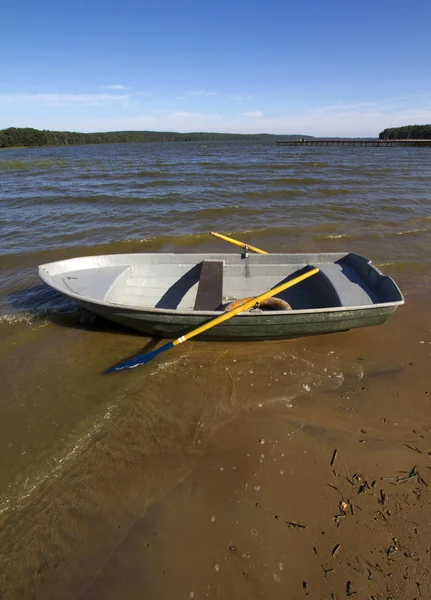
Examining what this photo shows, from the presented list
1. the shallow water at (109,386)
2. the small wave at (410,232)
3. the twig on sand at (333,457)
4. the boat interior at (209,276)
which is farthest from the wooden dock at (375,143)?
the twig on sand at (333,457)

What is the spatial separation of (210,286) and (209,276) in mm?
374

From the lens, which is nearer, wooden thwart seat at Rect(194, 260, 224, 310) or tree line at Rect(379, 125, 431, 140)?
wooden thwart seat at Rect(194, 260, 224, 310)

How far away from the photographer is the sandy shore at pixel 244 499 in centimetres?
339

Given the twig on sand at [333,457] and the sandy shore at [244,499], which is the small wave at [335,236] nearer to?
the sandy shore at [244,499]

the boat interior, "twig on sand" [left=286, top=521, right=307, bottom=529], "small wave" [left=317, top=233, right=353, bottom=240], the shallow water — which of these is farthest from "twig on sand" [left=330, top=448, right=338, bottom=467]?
"small wave" [left=317, top=233, right=353, bottom=240]

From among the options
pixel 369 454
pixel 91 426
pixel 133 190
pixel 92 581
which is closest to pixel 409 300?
pixel 369 454

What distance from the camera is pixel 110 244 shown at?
12.7 metres

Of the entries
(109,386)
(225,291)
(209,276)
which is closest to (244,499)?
(109,386)

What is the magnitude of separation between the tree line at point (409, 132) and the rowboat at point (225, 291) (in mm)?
94189

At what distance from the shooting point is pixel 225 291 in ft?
26.5

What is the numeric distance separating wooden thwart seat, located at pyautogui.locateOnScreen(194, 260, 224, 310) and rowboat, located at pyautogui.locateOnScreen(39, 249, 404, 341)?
0.8 inches

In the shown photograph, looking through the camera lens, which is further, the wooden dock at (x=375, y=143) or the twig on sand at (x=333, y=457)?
the wooden dock at (x=375, y=143)

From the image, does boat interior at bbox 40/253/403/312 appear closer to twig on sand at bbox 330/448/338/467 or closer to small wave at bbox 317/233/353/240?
twig on sand at bbox 330/448/338/467

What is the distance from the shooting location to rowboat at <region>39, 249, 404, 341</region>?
6066 millimetres
